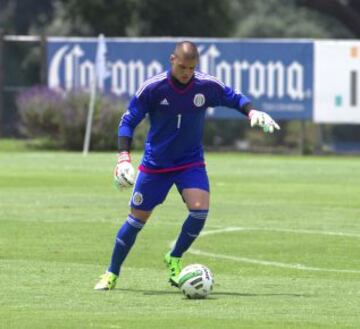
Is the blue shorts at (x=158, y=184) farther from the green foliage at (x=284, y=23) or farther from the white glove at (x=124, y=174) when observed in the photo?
the green foliage at (x=284, y=23)

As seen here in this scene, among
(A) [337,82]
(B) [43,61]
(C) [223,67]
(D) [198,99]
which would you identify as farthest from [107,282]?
(B) [43,61]

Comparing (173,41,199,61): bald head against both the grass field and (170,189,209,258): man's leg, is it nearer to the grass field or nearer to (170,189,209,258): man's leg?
(170,189,209,258): man's leg

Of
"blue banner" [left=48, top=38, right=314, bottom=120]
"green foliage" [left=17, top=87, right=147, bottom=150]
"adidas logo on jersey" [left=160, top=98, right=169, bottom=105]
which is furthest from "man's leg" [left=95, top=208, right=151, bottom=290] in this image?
"blue banner" [left=48, top=38, right=314, bottom=120]

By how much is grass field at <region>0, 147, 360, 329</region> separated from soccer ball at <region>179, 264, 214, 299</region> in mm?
118

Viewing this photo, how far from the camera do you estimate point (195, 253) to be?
1630 cm

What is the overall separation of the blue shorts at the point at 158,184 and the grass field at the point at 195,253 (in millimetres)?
780

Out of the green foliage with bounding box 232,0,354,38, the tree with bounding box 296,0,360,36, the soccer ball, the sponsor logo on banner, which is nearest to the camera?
the soccer ball

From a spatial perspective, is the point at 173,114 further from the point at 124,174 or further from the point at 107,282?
the point at 107,282

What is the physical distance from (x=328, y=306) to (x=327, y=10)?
50.1 meters

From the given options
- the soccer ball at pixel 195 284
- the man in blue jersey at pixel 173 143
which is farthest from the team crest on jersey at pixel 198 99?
the soccer ball at pixel 195 284

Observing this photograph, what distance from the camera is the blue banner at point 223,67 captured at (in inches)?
1471

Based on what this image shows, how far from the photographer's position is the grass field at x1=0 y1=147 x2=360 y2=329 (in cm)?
1120

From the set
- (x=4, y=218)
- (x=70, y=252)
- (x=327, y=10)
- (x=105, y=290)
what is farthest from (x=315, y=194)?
(x=327, y=10)

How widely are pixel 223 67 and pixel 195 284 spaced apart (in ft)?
85.6
